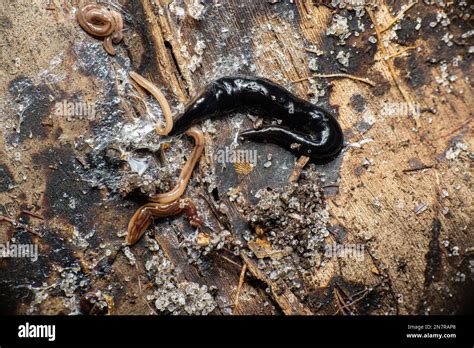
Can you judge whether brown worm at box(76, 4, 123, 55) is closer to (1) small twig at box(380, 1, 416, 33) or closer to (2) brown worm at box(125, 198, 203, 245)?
(2) brown worm at box(125, 198, 203, 245)

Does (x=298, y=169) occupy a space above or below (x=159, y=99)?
below

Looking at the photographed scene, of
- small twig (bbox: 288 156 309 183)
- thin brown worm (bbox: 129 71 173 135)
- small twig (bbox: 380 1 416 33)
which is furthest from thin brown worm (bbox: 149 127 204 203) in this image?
small twig (bbox: 380 1 416 33)

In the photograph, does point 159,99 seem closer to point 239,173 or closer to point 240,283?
point 239,173

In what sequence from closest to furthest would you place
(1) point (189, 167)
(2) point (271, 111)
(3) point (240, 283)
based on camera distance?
(3) point (240, 283) → (1) point (189, 167) → (2) point (271, 111)

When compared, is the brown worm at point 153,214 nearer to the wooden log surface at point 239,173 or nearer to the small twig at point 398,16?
the wooden log surface at point 239,173

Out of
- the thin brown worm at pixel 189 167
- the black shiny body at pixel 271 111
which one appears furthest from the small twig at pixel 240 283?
→ the black shiny body at pixel 271 111

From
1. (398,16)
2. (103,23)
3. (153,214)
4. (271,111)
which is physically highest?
(103,23)

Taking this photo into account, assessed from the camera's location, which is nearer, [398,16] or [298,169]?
[398,16]

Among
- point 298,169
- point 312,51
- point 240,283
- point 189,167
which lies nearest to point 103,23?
point 189,167
